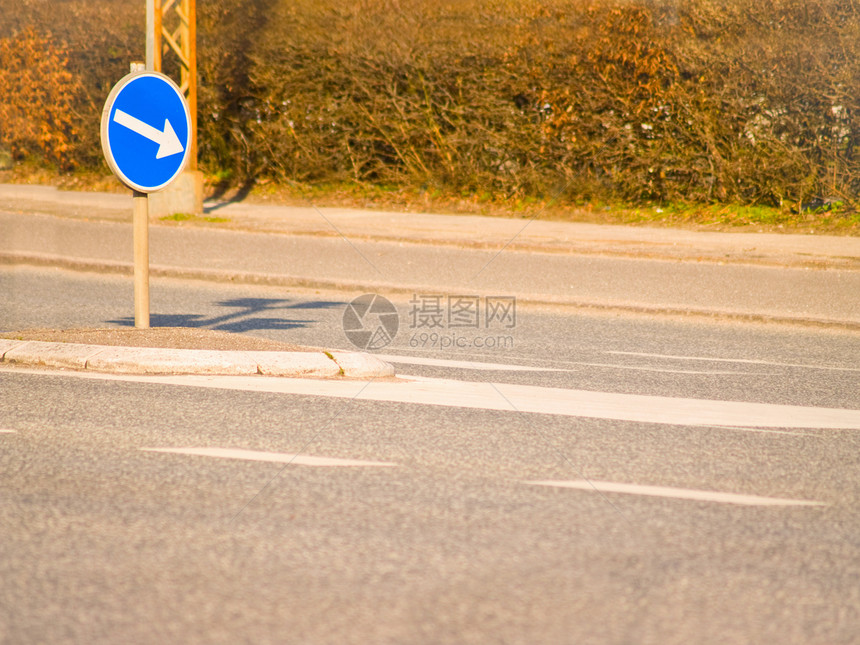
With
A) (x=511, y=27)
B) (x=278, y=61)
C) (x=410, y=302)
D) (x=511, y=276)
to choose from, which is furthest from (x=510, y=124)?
(x=410, y=302)

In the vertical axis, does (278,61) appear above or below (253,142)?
above

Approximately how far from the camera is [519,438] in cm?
487

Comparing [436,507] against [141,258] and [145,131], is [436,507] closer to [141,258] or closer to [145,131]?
[141,258]

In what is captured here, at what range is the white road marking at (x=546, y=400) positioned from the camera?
5.42 meters

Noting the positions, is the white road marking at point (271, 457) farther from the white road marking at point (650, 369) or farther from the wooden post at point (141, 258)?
the white road marking at point (650, 369)

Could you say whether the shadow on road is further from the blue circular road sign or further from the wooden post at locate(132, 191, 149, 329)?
the blue circular road sign

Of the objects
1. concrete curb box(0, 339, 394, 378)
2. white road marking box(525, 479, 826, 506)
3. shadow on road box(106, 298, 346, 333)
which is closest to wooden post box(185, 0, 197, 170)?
shadow on road box(106, 298, 346, 333)

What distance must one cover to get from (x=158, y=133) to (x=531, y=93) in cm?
1150

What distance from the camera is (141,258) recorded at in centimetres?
668

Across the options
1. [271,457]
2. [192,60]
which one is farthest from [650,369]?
[192,60]

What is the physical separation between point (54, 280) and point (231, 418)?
659 centimetres

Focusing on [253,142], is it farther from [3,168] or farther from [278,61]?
[3,168]

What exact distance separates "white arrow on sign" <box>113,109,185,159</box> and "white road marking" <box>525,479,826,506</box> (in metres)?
3.82

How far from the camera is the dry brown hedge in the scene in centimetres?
1524
